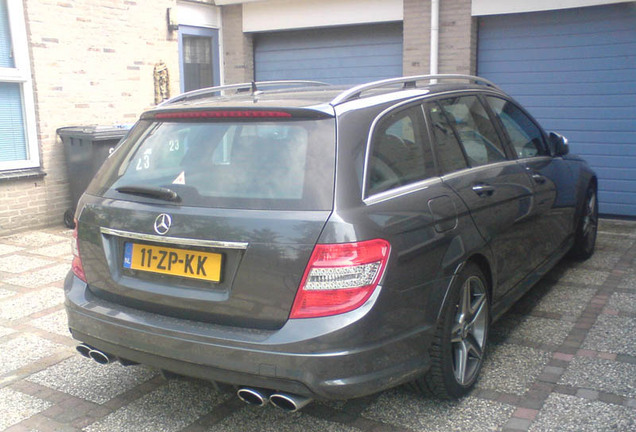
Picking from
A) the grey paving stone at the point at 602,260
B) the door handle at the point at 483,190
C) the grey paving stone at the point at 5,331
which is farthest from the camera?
the grey paving stone at the point at 602,260

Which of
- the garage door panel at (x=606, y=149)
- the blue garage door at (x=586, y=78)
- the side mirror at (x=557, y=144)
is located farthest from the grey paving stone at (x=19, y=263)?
the garage door panel at (x=606, y=149)

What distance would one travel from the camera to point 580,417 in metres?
3.32

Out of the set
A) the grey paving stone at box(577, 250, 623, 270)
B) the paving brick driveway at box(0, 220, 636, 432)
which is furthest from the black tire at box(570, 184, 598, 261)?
the paving brick driveway at box(0, 220, 636, 432)

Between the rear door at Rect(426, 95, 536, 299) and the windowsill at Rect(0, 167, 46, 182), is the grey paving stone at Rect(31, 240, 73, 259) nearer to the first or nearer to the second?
the windowsill at Rect(0, 167, 46, 182)

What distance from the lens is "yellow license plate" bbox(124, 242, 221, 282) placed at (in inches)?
116

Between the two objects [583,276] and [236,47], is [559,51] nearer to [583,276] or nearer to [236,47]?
[583,276]

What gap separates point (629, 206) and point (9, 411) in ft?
24.6

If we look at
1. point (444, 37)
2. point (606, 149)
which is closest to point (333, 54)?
point (444, 37)

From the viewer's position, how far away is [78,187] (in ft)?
27.6

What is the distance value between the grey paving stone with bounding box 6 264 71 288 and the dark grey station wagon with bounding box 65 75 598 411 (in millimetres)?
2651

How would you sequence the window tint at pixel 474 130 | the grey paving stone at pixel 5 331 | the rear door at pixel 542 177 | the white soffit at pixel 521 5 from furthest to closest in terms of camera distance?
the white soffit at pixel 521 5
the grey paving stone at pixel 5 331
the rear door at pixel 542 177
the window tint at pixel 474 130

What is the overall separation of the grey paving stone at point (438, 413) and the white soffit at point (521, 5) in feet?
20.6

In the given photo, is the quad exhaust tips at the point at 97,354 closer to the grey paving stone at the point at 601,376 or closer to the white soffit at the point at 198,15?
the grey paving stone at the point at 601,376

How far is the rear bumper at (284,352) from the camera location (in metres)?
2.77
